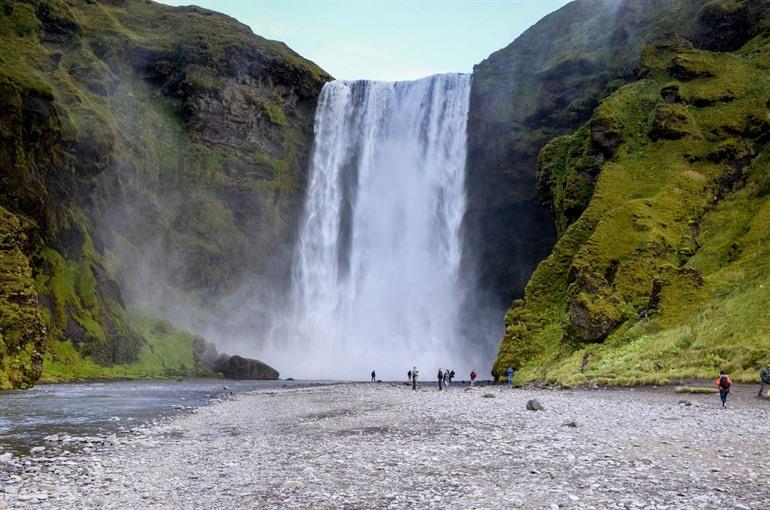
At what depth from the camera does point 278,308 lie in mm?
90500

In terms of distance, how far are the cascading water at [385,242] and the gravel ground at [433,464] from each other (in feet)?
190

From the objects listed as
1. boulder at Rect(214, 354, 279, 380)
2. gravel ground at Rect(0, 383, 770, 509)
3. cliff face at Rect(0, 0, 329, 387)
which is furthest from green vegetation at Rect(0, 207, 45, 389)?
boulder at Rect(214, 354, 279, 380)

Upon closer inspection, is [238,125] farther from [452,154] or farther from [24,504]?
[24,504]

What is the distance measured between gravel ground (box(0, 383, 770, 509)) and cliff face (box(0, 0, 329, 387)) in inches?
1932

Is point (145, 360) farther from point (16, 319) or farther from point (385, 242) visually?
point (385, 242)

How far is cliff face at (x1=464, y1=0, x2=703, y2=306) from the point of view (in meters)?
76.7

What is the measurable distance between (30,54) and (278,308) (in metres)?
46.2

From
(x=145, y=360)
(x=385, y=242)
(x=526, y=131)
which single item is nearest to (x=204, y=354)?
(x=145, y=360)

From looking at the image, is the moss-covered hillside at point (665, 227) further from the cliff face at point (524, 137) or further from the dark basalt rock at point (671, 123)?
the cliff face at point (524, 137)

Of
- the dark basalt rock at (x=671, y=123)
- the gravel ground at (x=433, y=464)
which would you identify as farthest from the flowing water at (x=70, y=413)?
the dark basalt rock at (x=671, y=123)

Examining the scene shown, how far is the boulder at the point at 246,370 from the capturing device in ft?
234

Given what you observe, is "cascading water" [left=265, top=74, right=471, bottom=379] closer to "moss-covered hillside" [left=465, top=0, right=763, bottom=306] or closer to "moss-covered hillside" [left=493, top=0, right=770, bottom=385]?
"moss-covered hillside" [left=465, top=0, right=763, bottom=306]

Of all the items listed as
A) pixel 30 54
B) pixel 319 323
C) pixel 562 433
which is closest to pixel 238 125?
pixel 30 54

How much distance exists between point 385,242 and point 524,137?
22.9 m
